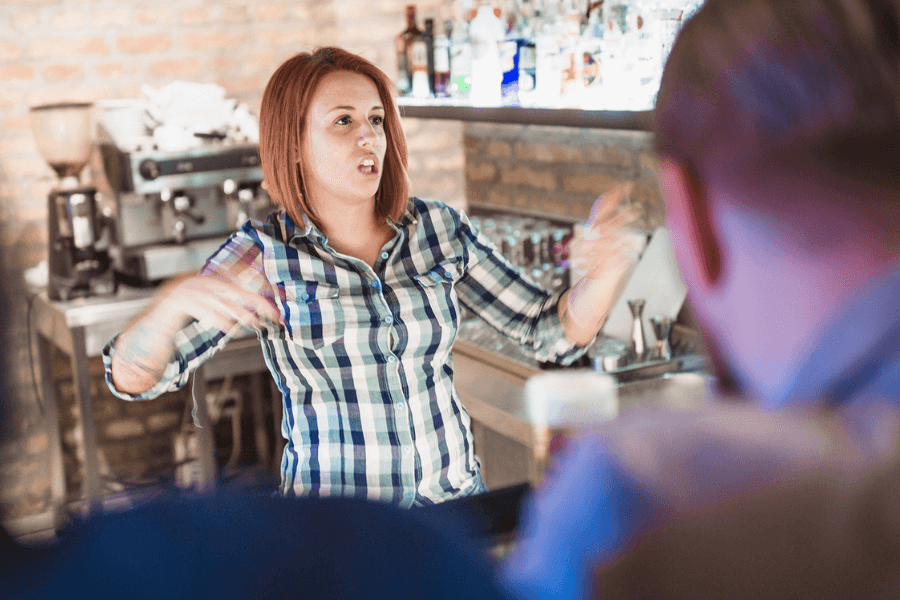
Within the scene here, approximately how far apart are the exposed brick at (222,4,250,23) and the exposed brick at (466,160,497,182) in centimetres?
120

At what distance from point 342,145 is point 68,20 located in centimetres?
250

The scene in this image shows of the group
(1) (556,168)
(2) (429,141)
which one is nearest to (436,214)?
(1) (556,168)

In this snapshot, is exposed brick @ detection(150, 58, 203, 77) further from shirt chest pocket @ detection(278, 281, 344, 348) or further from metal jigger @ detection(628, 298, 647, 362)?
shirt chest pocket @ detection(278, 281, 344, 348)

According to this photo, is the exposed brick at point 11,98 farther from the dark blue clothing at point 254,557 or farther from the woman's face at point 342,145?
the dark blue clothing at point 254,557

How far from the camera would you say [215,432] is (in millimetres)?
4191

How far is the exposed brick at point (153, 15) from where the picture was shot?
3.89 metres

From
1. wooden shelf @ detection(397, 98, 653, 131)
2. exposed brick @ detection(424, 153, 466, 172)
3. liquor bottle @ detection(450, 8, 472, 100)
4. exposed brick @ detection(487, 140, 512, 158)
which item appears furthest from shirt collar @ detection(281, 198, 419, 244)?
exposed brick @ detection(424, 153, 466, 172)

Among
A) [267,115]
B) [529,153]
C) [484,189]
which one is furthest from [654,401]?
[484,189]

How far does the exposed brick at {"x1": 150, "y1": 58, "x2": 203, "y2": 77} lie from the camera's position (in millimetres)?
3953

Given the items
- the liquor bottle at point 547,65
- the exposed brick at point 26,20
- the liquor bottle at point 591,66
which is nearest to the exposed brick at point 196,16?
the exposed brick at point 26,20

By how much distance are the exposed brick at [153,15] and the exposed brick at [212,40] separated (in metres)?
0.11

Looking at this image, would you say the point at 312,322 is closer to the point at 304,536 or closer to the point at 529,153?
the point at 304,536

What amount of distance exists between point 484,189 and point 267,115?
2.00 m

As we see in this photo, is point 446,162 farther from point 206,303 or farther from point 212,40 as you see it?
point 206,303
